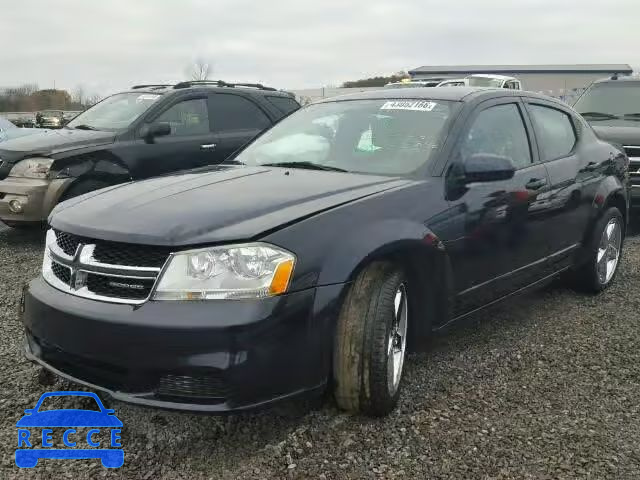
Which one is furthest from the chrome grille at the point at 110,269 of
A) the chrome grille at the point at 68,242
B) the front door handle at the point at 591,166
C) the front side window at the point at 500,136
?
the front door handle at the point at 591,166

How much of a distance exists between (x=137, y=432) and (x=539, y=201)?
8.94 ft

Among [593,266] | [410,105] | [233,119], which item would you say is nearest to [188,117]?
[233,119]

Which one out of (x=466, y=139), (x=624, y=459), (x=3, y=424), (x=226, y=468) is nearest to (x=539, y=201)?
(x=466, y=139)

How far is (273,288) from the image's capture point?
96.7 inches

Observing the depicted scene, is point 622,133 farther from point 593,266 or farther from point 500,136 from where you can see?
point 500,136

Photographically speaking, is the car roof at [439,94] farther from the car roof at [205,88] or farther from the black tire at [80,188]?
the car roof at [205,88]

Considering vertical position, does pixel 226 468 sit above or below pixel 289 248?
below

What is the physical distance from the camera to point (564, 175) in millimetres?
4336

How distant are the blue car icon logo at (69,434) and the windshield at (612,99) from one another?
7847mm

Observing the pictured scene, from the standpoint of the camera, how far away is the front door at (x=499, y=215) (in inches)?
134

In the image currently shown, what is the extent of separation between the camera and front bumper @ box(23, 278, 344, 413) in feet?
7.80

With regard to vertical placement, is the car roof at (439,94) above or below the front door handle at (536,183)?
above

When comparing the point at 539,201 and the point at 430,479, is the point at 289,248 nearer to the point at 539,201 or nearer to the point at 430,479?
the point at 430,479

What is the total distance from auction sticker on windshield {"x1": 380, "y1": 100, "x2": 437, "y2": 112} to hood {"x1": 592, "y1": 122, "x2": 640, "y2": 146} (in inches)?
177
